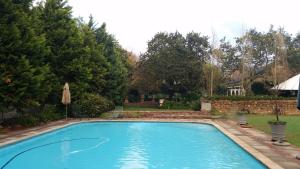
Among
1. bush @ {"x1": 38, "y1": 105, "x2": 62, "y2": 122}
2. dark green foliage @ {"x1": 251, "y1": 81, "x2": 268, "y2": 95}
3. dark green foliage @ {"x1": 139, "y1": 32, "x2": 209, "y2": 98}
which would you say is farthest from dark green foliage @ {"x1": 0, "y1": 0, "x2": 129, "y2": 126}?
dark green foliage @ {"x1": 251, "y1": 81, "x2": 268, "y2": 95}

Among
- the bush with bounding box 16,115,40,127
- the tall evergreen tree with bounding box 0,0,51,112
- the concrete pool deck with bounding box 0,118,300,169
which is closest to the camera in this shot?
the concrete pool deck with bounding box 0,118,300,169

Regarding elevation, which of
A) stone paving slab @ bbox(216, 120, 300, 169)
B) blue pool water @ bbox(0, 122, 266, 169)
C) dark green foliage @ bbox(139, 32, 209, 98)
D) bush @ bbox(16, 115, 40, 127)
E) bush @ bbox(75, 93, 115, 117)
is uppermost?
dark green foliage @ bbox(139, 32, 209, 98)

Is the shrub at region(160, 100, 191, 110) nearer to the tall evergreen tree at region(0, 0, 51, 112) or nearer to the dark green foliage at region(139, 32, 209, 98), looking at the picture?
the dark green foliage at region(139, 32, 209, 98)

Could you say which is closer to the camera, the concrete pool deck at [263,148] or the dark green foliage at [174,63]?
the concrete pool deck at [263,148]

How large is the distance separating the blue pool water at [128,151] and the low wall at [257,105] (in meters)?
11.0

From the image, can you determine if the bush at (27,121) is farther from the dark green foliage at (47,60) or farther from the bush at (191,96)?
the bush at (191,96)

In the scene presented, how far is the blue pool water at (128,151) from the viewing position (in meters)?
11.2

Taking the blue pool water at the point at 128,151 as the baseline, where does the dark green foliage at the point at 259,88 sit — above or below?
above

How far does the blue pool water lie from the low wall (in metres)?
11.0

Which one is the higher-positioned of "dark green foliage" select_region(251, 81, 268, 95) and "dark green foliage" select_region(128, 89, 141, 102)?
"dark green foliage" select_region(251, 81, 268, 95)

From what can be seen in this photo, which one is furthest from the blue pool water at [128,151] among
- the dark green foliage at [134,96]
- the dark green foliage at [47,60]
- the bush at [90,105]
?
the dark green foliage at [134,96]

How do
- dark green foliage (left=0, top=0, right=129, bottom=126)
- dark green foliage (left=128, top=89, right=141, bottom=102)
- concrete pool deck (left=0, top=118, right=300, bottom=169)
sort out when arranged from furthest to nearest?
dark green foliage (left=128, top=89, right=141, bottom=102)
dark green foliage (left=0, top=0, right=129, bottom=126)
concrete pool deck (left=0, top=118, right=300, bottom=169)

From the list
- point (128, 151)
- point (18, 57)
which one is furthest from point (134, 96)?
point (128, 151)

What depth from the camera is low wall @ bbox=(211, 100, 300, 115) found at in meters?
31.6
